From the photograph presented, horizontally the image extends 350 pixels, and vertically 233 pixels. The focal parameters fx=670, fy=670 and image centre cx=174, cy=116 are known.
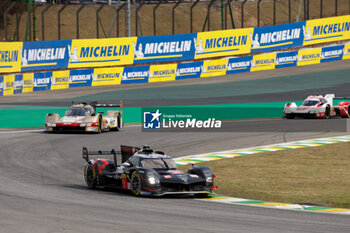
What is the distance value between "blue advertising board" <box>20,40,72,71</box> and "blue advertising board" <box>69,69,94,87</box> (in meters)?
0.82

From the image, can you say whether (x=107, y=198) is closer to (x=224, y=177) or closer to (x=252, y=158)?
(x=224, y=177)

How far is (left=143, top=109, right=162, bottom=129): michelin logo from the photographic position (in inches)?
1240

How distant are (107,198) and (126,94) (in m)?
28.9

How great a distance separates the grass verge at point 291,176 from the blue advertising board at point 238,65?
2529cm

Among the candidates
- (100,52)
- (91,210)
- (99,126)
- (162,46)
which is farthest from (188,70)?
(91,210)

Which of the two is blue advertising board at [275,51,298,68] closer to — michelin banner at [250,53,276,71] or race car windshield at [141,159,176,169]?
michelin banner at [250,53,276,71]

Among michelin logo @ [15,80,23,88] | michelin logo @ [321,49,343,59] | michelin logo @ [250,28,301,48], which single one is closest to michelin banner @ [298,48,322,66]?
michelin logo @ [321,49,343,59]

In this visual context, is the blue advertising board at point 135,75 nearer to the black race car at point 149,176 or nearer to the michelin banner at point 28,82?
the michelin banner at point 28,82

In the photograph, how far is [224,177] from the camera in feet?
60.5

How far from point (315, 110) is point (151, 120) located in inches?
345

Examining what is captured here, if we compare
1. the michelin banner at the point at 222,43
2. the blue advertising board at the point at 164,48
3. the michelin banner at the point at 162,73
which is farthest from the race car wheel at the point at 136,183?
the michelin banner at the point at 222,43

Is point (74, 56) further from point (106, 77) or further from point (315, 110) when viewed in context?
point (315, 110)

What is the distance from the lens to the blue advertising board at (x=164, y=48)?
47.1 meters

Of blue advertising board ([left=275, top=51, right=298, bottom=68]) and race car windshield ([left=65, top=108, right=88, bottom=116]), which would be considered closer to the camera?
race car windshield ([left=65, top=108, right=88, bottom=116])
